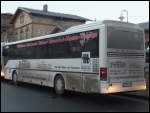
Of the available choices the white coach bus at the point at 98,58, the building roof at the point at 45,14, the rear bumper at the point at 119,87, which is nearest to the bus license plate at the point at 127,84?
the white coach bus at the point at 98,58

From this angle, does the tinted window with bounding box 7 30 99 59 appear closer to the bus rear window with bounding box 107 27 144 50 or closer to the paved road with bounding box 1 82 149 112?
the bus rear window with bounding box 107 27 144 50

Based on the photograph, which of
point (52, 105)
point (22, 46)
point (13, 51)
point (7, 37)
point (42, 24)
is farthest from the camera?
point (7, 37)

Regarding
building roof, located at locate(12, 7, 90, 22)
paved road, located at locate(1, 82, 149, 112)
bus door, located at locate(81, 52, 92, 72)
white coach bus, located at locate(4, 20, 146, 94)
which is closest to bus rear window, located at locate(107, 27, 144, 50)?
white coach bus, located at locate(4, 20, 146, 94)

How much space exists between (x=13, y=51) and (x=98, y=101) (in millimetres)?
10519

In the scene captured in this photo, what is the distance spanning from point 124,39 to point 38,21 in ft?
142

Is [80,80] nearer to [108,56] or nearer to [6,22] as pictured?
[108,56]

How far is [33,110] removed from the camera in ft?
37.3

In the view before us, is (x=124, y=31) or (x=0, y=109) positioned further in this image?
(x=124, y=31)

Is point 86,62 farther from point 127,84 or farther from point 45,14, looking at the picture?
point 45,14

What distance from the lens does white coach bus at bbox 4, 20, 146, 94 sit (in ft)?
42.3

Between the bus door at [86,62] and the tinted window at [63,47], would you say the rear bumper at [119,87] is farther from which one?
the tinted window at [63,47]

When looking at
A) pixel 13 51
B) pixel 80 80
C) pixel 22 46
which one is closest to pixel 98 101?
pixel 80 80

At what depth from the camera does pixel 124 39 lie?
13.4 metres

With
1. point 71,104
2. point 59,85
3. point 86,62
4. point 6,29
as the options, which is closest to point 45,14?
point 6,29
